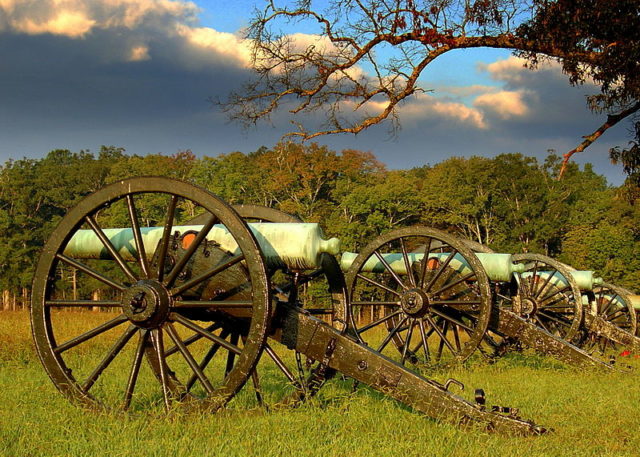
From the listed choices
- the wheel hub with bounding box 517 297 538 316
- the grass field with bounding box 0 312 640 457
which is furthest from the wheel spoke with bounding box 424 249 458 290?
the wheel hub with bounding box 517 297 538 316

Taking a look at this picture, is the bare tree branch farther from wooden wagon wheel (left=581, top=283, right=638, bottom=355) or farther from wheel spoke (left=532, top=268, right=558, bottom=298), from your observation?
wooden wagon wheel (left=581, top=283, right=638, bottom=355)

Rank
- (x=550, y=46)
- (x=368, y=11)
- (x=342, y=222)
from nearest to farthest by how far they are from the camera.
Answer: (x=550, y=46)
(x=368, y=11)
(x=342, y=222)

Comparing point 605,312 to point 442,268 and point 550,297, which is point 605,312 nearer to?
point 550,297

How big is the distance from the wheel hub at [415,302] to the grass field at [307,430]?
8.99 feet

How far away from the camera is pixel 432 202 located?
40.5 m

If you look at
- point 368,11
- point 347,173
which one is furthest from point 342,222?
point 368,11

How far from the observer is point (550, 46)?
11.0m

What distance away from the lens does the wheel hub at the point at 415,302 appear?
10125 mm

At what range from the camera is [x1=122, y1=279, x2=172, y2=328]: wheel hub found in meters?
5.37

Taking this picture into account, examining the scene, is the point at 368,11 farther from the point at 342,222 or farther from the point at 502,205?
the point at 502,205

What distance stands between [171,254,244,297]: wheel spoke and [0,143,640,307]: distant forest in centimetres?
3003

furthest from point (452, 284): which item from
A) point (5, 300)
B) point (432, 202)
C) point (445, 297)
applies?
point (5, 300)

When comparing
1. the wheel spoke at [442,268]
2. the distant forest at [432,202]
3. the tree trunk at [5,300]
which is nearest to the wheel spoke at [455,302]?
the wheel spoke at [442,268]

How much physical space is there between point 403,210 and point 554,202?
8.76 m
